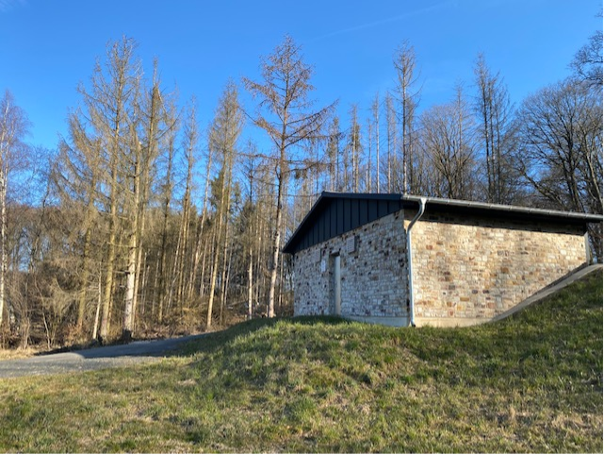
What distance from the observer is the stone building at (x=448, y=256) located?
9383 millimetres

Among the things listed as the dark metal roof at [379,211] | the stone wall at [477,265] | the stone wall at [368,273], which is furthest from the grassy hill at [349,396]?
the dark metal roof at [379,211]

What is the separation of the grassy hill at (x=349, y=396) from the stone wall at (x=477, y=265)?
1.00 m

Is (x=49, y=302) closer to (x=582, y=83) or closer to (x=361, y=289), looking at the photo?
(x=361, y=289)

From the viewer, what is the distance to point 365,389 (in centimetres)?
577

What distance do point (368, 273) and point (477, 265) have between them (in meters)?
2.81

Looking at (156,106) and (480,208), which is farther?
(156,106)

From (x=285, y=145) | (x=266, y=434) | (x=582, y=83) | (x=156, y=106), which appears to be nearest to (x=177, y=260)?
(x=156, y=106)

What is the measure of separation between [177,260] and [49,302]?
924cm

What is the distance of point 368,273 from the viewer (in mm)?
10883

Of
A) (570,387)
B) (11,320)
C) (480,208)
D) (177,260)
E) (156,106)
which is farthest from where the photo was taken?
(177,260)

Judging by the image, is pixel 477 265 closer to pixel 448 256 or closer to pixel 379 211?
pixel 448 256

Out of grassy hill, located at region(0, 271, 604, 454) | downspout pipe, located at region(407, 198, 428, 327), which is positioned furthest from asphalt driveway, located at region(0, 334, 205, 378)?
downspout pipe, located at region(407, 198, 428, 327)

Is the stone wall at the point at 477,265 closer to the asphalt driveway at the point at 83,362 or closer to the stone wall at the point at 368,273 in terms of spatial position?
the stone wall at the point at 368,273

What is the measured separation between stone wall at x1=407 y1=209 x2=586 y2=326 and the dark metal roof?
0.24 meters
